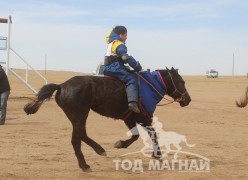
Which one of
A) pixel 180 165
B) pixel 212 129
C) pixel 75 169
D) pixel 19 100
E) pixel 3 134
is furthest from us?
pixel 19 100

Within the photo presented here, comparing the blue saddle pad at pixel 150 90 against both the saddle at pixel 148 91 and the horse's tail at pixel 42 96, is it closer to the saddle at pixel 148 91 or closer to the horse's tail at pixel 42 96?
the saddle at pixel 148 91

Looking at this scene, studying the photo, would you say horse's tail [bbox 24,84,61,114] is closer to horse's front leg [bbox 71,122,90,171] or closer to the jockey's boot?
horse's front leg [bbox 71,122,90,171]

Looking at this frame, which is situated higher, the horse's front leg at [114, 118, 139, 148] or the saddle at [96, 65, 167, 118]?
the saddle at [96, 65, 167, 118]

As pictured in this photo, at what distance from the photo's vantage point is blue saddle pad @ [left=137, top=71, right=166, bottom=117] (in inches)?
332

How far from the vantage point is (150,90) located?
8.52 m

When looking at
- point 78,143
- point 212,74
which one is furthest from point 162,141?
point 212,74

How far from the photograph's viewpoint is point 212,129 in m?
14.9

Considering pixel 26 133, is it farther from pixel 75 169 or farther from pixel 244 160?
Result: pixel 244 160

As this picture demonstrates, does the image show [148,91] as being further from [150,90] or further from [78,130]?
[78,130]

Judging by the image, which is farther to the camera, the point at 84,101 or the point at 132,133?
the point at 132,133

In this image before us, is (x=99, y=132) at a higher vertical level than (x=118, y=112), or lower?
lower

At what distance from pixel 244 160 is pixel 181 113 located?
1112 cm

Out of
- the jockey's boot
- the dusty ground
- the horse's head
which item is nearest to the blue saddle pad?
the horse's head

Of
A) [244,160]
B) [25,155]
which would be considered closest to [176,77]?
[244,160]
